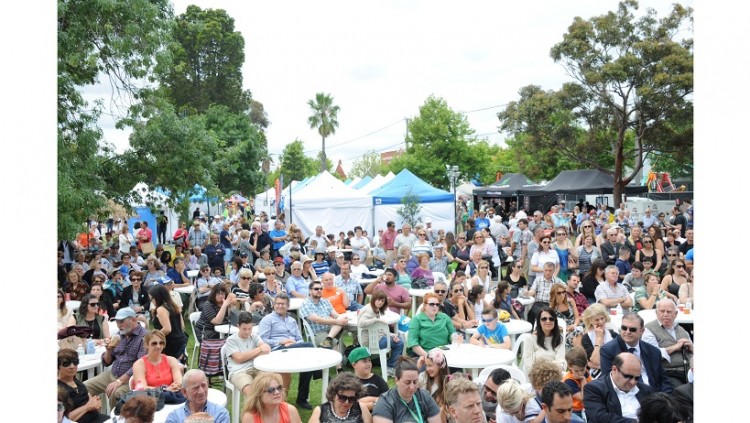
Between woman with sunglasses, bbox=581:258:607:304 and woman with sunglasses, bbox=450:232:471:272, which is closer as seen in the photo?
woman with sunglasses, bbox=581:258:607:304

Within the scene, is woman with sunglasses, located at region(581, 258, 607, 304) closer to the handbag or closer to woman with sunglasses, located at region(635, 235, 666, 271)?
woman with sunglasses, located at region(635, 235, 666, 271)

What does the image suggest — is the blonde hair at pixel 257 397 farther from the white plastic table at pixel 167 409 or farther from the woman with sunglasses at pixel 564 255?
the woman with sunglasses at pixel 564 255

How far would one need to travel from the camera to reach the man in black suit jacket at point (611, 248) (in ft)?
36.5

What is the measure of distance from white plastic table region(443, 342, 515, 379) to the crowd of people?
0.16 meters

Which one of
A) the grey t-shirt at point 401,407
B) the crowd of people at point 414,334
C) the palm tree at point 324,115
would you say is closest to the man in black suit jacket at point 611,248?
the crowd of people at point 414,334

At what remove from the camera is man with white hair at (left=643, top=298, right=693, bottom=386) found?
573 cm

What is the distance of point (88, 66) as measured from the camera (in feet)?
32.7

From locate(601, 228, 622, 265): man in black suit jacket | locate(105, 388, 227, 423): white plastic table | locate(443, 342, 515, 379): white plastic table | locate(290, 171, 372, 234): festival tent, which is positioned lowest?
locate(105, 388, 227, 423): white plastic table

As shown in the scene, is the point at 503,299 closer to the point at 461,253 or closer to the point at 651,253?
the point at 461,253

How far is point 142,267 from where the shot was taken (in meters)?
11.8

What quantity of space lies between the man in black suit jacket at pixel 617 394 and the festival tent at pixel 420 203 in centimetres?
1844

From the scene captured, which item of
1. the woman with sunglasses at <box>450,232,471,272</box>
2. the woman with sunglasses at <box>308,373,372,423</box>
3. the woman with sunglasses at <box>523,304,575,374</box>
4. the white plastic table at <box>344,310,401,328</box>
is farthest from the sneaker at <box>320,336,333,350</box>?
the woman with sunglasses at <box>450,232,471,272</box>
